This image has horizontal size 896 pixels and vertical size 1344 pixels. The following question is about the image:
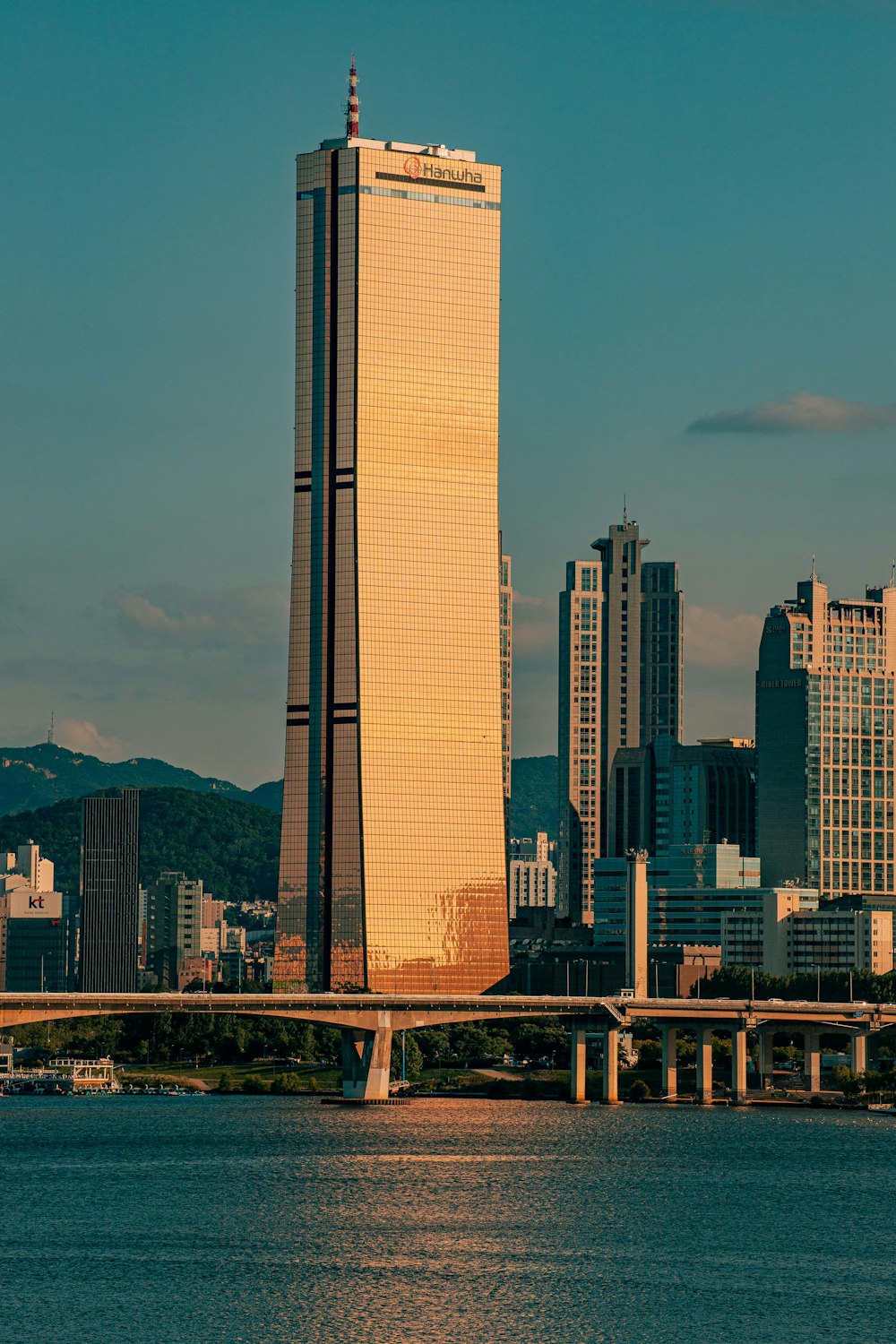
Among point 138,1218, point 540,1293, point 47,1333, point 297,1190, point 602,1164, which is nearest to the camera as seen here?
point 47,1333

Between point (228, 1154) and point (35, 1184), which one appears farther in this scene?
point (228, 1154)

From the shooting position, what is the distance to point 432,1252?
13450 cm

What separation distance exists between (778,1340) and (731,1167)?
72.0 meters

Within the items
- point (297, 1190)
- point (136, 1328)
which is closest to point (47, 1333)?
point (136, 1328)

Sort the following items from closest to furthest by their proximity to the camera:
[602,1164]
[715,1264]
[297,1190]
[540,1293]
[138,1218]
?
[540,1293] → [715,1264] → [138,1218] → [297,1190] → [602,1164]

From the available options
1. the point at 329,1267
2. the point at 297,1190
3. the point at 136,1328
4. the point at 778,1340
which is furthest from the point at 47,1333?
the point at 297,1190

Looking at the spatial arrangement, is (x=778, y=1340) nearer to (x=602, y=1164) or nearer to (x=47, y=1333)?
(x=47, y=1333)

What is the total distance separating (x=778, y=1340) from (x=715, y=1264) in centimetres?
2138

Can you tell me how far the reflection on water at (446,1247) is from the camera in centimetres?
11444

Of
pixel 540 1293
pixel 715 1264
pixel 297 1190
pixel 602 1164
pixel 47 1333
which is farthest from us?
pixel 602 1164

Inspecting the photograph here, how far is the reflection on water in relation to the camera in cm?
11444

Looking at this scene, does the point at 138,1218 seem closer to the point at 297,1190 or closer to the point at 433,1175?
the point at 297,1190

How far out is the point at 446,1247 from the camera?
13638 centimetres

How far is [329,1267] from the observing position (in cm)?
12888
